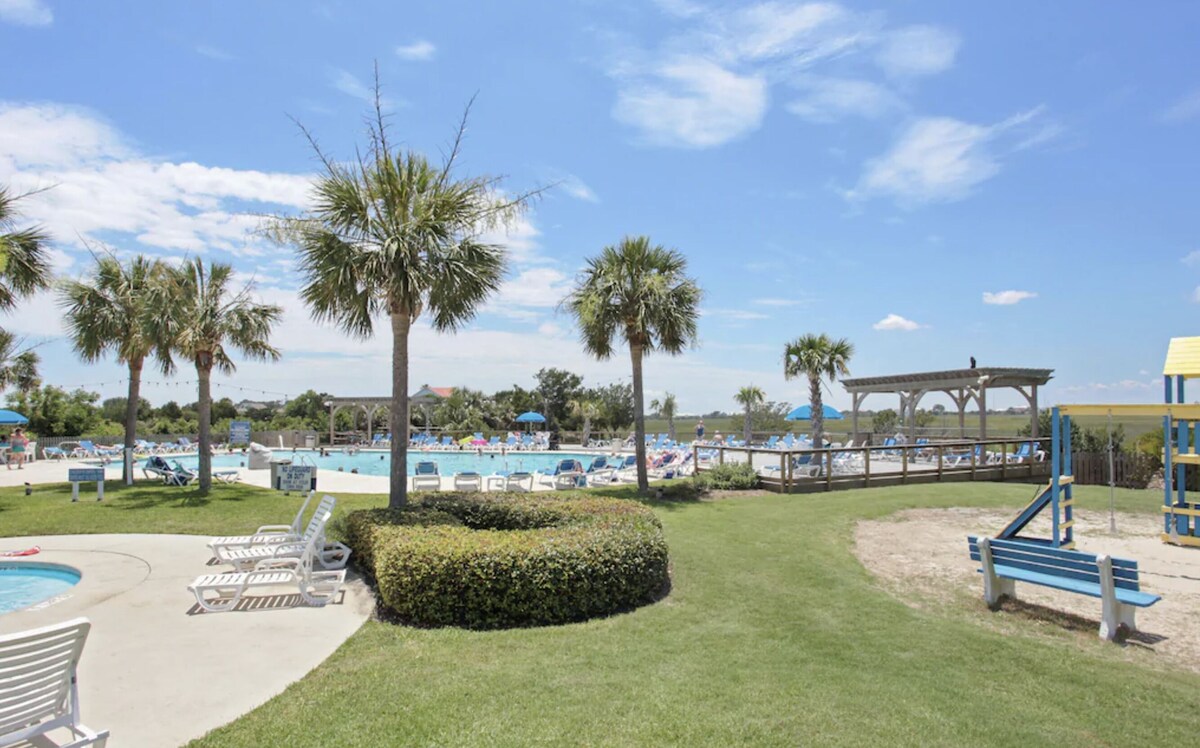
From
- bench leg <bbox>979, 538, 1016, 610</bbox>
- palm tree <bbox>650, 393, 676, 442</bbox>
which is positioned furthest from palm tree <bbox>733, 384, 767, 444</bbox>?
bench leg <bbox>979, 538, 1016, 610</bbox>

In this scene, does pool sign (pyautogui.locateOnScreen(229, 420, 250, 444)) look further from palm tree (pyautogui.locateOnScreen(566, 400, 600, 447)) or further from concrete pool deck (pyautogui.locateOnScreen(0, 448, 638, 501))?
palm tree (pyautogui.locateOnScreen(566, 400, 600, 447))

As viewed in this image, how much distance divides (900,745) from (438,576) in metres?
3.81

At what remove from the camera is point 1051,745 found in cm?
350

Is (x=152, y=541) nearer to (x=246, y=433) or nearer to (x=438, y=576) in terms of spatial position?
(x=438, y=576)

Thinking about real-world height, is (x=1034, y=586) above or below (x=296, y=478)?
below

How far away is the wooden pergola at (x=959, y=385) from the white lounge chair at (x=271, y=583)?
62.1ft

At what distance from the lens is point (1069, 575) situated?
19.1ft

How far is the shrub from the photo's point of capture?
1527 cm

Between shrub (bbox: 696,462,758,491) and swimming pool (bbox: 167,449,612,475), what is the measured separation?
12655 mm

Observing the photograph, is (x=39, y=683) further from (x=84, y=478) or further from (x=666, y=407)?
(x=666, y=407)

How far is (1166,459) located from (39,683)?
1310 cm

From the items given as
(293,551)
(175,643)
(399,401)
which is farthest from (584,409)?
(175,643)

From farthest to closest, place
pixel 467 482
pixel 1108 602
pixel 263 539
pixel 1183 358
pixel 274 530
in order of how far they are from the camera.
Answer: pixel 467 482
pixel 1183 358
pixel 274 530
pixel 263 539
pixel 1108 602

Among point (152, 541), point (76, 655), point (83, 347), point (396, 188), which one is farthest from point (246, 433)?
point (76, 655)
